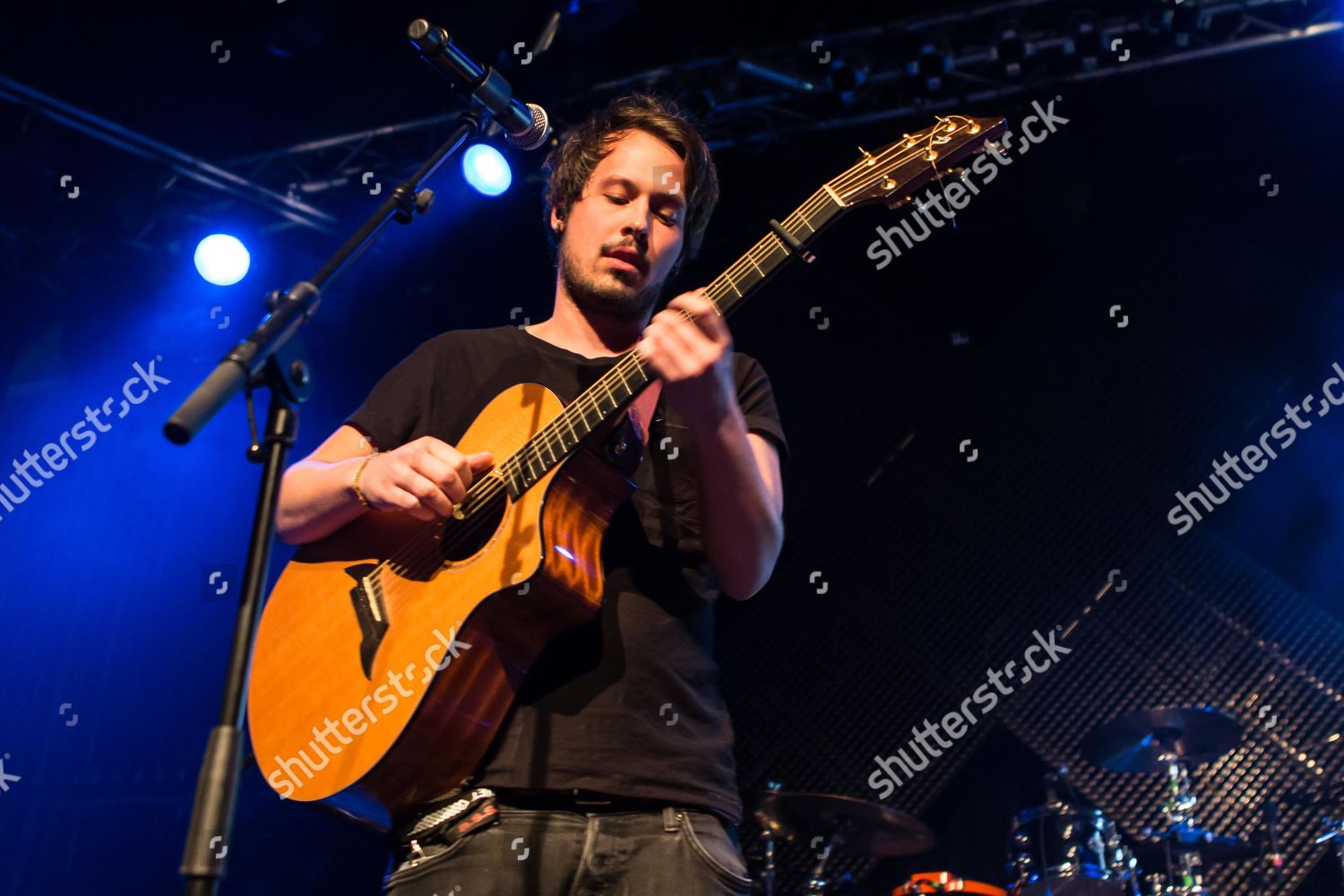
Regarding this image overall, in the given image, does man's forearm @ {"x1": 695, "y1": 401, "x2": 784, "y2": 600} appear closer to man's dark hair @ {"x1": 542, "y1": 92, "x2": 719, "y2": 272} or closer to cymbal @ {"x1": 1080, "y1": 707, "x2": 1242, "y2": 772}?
man's dark hair @ {"x1": 542, "y1": 92, "x2": 719, "y2": 272}

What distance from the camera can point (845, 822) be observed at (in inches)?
200

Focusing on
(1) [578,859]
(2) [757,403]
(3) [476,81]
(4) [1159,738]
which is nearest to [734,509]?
(2) [757,403]

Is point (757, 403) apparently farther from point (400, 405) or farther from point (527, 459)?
point (400, 405)

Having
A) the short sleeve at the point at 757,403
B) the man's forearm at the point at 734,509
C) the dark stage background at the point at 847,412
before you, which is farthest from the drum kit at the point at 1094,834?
the man's forearm at the point at 734,509

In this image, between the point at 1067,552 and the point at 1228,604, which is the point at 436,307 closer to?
the point at 1067,552

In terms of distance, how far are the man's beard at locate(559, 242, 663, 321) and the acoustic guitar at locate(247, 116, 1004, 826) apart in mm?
308

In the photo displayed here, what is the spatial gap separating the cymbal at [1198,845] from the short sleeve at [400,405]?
431 cm

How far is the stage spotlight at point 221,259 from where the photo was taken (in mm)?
5977

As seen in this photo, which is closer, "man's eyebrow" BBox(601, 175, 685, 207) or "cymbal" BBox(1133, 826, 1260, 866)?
"man's eyebrow" BBox(601, 175, 685, 207)

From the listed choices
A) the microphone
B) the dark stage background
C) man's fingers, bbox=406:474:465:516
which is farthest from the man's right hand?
the dark stage background

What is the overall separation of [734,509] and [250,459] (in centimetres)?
88

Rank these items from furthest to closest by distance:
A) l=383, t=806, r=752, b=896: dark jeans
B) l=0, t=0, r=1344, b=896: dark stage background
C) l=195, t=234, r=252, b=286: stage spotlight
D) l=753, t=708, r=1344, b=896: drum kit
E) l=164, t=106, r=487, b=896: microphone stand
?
l=195, t=234, r=252, b=286: stage spotlight < l=0, t=0, r=1344, b=896: dark stage background < l=753, t=708, r=1344, b=896: drum kit < l=383, t=806, r=752, b=896: dark jeans < l=164, t=106, r=487, b=896: microphone stand

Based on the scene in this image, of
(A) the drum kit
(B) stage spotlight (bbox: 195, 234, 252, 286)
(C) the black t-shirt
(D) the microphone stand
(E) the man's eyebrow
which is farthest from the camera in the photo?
(B) stage spotlight (bbox: 195, 234, 252, 286)

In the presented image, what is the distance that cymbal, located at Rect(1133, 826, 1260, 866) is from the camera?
16.5ft
